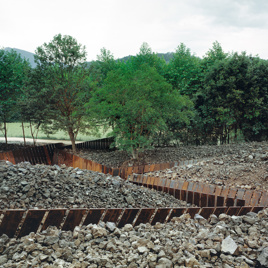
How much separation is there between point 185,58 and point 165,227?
64.4 feet

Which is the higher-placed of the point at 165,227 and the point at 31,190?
the point at 31,190

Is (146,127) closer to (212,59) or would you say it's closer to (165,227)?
(165,227)

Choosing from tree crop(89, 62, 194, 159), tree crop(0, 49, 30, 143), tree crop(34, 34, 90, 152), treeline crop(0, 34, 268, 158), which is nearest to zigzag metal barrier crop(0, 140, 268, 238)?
tree crop(89, 62, 194, 159)

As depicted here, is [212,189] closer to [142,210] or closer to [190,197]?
[190,197]

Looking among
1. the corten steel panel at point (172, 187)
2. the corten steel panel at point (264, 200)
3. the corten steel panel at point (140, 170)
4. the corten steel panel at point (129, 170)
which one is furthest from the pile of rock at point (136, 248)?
the corten steel panel at point (140, 170)

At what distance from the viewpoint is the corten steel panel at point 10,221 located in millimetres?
3338

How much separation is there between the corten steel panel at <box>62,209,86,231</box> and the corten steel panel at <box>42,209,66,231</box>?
0.08m

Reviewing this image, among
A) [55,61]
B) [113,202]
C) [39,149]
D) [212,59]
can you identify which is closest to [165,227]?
[113,202]

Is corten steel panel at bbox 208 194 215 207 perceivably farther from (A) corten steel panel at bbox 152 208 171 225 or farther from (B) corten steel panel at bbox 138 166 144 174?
(B) corten steel panel at bbox 138 166 144 174

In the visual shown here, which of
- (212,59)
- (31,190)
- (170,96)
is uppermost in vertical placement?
(212,59)

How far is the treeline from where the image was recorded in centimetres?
1171

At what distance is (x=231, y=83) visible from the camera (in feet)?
A: 56.3

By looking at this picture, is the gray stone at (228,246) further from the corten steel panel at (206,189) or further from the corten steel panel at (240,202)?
the corten steel panel at (206,189)

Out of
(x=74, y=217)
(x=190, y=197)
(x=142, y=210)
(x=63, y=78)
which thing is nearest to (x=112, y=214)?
(x=142, y=210)
